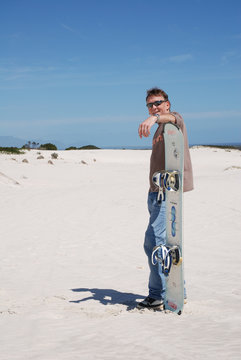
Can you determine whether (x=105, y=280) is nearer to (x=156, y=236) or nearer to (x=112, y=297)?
(x=112, y=297)

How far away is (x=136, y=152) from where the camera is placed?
134ft

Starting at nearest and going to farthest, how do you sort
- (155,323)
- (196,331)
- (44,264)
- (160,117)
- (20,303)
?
(196,331)
(155,323)
(160,117)
(20,303)
(44,264)

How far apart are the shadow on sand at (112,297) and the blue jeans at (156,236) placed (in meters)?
0.36

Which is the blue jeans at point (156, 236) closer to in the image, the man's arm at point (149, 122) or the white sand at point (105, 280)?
the white sand at point (105, 280)

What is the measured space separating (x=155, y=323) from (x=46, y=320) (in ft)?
3.09

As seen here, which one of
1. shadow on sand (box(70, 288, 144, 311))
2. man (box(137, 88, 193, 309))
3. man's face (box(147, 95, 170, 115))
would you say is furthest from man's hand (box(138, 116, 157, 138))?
shadow on sand (box(70, 288, 144, 311))

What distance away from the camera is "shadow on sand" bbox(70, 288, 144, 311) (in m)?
4.19

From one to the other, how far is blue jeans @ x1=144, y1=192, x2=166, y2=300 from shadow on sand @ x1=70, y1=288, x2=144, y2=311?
0.36 m

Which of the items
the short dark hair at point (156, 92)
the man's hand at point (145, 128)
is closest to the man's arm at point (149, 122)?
the man's hand at point (145, 128)

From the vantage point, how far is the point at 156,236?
150 inches

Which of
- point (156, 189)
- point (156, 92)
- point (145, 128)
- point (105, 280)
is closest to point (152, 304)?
point (156, 189)

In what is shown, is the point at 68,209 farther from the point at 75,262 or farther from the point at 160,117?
the point at 160,117

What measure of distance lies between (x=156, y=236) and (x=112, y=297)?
1090mm

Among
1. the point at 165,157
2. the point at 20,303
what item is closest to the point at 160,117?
the point at 165,157
